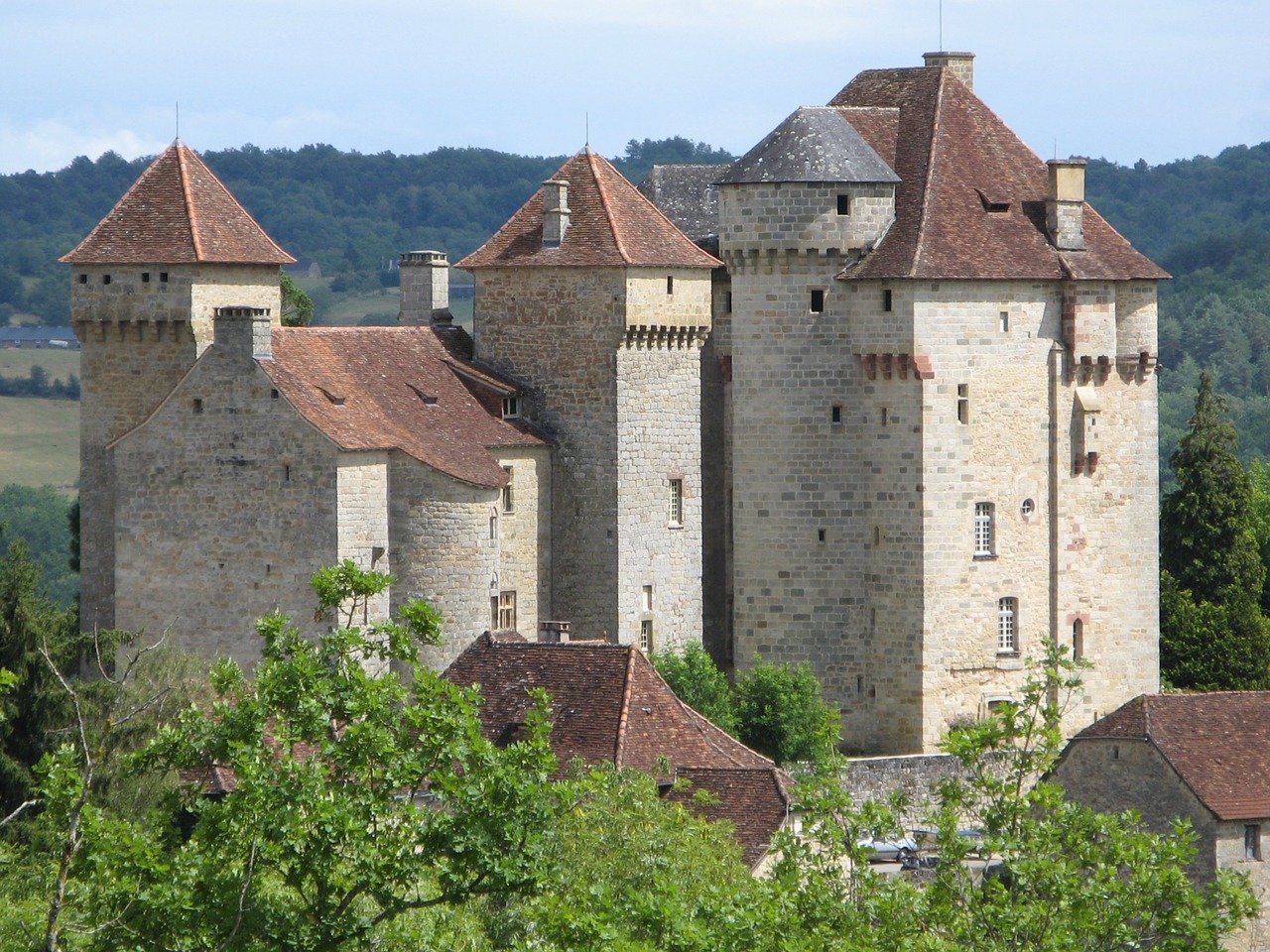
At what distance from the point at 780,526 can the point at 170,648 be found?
1443 cm

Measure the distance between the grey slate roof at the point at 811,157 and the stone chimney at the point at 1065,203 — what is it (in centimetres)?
359

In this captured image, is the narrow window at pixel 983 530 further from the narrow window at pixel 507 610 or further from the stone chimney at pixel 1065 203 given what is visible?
the narrow window at pixel 507 610

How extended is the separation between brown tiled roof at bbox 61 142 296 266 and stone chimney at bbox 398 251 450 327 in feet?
25.3

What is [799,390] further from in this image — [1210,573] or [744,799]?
[744,799]

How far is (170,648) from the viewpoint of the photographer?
63219 millimetres

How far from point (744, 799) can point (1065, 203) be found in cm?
2094

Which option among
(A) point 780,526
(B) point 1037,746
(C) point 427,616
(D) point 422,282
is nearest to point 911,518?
(A) point 780,526

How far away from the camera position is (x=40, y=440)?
552ft

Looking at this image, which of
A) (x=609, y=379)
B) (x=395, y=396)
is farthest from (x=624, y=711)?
(x=609, y=379)

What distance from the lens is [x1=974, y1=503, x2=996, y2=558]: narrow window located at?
7000cm

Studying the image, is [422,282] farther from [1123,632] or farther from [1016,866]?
[1016,866]

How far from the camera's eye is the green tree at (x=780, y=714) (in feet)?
219

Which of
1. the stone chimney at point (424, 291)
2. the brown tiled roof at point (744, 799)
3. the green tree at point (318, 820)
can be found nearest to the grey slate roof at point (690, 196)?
the stone chimney at point (424, 291)

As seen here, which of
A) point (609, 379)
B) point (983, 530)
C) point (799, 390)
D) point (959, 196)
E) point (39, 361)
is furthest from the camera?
point (39, 361)
